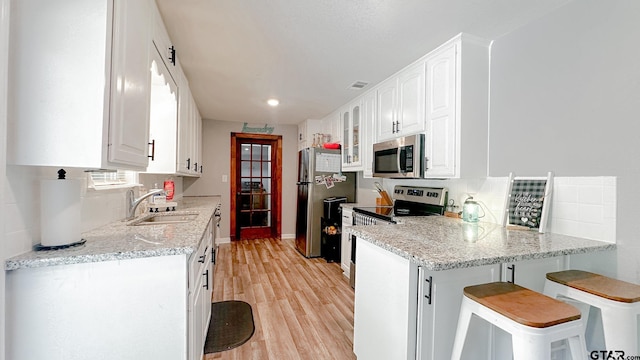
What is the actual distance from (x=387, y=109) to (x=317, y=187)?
1.63 meters

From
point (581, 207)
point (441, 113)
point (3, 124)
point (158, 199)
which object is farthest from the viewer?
point (158, 199)

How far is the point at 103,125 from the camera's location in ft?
3.27

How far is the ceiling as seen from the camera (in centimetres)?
162

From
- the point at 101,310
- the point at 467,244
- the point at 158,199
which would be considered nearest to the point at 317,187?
the point at 158,199

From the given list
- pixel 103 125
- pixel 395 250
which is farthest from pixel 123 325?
pixel 395 250

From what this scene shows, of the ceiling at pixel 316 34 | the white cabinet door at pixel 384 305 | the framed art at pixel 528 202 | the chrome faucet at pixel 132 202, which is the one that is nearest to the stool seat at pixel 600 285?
the framed art at pixel 528 202

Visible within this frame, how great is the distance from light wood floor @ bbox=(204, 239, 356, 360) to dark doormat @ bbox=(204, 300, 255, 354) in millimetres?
57

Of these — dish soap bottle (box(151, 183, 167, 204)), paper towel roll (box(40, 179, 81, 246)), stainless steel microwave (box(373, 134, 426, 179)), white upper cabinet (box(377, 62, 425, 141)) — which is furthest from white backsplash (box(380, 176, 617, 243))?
dish soap bottle (box(151, 183, 167, 204))

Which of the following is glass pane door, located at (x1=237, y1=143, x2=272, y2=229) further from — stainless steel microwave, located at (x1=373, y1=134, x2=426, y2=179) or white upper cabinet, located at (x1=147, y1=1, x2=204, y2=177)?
stainless steel microwave, located at (x1=373, y1=134, x2=426, y2=179)

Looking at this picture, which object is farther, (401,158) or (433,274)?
(401,158)

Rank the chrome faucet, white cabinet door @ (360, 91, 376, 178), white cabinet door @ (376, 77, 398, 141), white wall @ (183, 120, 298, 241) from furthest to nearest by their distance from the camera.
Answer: white wall @ (183, 120, 298, 241)
white cabinet door @ (360, 91, 376, 178)
white cabinet door @ (376, 77, 398, 141)
the chrome faucet

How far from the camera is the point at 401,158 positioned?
8.18 feet

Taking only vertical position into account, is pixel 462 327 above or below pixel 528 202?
below

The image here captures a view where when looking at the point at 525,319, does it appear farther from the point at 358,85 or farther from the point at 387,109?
the point at 358,85
